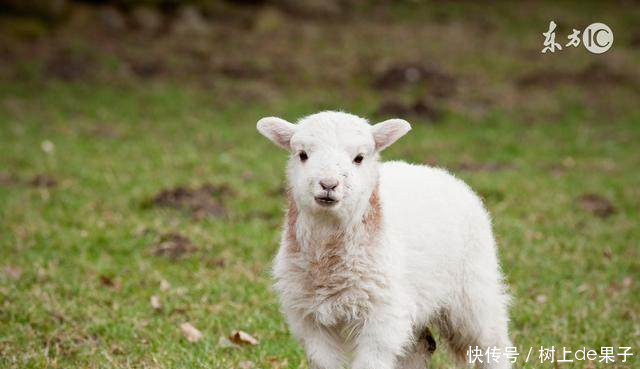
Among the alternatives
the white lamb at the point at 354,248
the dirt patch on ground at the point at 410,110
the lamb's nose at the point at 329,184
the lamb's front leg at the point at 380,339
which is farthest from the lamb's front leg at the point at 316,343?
the dirt patch on ground at the point at 410,110

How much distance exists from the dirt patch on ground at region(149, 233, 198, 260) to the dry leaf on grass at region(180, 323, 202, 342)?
5.95ft

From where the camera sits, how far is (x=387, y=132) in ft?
14.6

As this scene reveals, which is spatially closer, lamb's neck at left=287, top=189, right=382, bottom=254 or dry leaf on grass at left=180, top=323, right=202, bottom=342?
lamb's neck at left=287, top=189, right=382, bottom=254

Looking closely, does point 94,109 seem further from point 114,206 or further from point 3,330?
point 3,330

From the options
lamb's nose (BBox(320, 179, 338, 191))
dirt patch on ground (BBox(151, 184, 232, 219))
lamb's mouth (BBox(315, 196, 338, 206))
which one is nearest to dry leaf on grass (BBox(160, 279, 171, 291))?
dirt patch on ground (BBox(151, 184, 232, 219))

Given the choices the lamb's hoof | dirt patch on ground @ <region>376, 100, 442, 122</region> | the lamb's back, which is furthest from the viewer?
dirt patch on ground @ <region>376, 100, 442, 122</region>

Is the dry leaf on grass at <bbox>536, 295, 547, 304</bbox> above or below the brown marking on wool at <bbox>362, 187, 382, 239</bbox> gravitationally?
below

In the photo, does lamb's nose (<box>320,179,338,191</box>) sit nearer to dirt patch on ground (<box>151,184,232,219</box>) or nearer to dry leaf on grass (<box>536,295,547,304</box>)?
dry leaf on grass (<box>536,295,547,304</box>)

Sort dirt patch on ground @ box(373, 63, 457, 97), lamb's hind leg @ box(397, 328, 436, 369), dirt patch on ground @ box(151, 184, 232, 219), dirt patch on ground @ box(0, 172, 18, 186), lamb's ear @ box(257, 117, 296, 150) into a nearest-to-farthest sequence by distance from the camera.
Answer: lamb's ear @ box(257, 117, 296, 150)
lamb's hind leg @ box(397, 328, 436, 369)
dirt patch on ground @ box(151, 184, 232, 219)
dirt patch on ground @ box(0, 172, 18, 186)
dirt patch on ground @ box(373, 63, 457, 97)

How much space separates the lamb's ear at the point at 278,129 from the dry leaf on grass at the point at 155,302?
8.63ft

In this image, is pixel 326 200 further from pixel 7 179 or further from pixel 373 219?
pixel 7 179

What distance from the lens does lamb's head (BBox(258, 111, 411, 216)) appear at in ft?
13.3

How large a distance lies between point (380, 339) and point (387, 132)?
1072 mm

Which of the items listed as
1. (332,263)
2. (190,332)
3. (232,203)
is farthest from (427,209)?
(232,203)
